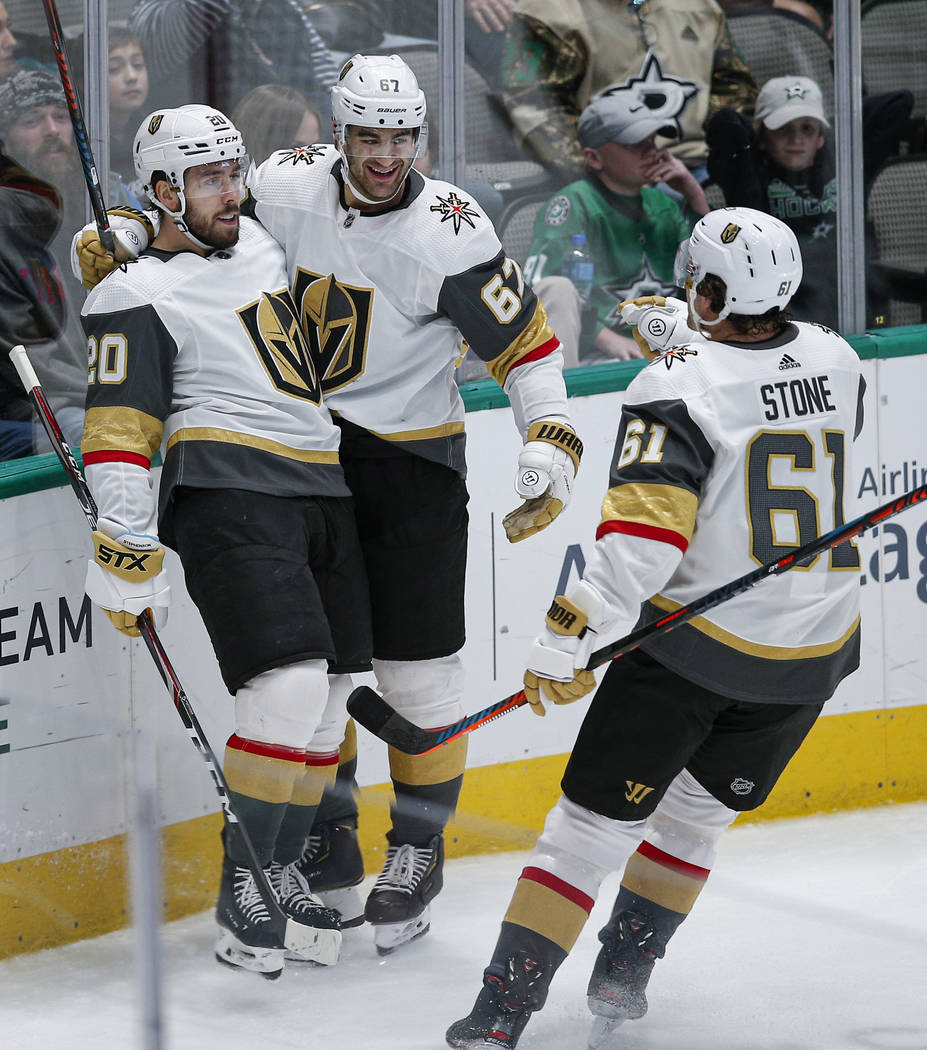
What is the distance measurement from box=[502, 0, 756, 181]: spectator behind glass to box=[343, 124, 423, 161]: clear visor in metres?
0.96

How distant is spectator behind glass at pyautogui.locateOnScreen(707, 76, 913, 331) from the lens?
12.3 feet

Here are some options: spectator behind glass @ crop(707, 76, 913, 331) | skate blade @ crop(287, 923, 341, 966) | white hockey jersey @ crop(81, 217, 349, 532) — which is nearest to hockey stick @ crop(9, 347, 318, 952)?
skate blade @ crop(287, 923, 341, 966)

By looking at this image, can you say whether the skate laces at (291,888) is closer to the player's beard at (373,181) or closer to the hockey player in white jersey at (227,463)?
the hockey player in white jersey at (227,463)

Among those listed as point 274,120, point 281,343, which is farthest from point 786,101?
point 281,343

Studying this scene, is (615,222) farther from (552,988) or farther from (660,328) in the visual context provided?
(552,988)

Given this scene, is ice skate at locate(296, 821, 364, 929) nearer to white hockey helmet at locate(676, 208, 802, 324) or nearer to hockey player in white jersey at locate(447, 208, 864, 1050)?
hockey player in white jersey at locate(447, 208, 864, 1050)

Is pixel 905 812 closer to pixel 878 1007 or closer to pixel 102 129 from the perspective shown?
pixel 878 1007

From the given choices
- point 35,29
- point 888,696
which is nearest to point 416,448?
point 35,29

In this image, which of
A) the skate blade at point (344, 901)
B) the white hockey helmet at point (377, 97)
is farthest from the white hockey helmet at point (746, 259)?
the skate blade at point (344, 901)

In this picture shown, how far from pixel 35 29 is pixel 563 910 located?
1.73 metres

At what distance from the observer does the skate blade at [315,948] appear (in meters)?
2.65

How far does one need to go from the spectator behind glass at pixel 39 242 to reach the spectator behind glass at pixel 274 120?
0.35m

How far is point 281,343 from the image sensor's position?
262 centimetres

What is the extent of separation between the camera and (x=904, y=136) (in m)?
3.90
